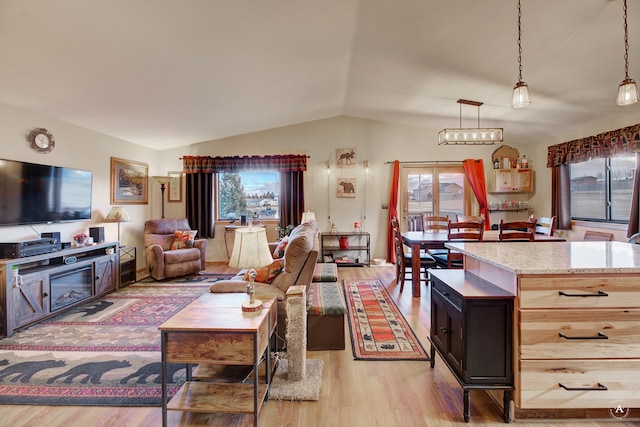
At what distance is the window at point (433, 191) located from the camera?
20.0ft

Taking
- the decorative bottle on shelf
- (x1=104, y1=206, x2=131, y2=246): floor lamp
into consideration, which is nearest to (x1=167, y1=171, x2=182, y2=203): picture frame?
(x1=104, y1=206, x2=131, y2=246): floor lamp

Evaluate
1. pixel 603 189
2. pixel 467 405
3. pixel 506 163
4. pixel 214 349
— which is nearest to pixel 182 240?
pixel 214 349

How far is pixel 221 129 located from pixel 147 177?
1.85 m

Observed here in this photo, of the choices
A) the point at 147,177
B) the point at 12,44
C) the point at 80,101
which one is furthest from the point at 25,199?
the point at 147,177

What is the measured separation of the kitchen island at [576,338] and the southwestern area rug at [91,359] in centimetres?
223

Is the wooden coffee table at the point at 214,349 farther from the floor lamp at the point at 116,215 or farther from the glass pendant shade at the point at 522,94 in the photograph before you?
the floor lamp at the point at 116,215

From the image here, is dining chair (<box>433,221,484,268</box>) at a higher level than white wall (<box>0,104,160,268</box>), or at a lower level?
lower

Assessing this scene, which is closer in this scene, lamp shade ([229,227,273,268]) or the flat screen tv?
lamp shade ([229,227,273,268])

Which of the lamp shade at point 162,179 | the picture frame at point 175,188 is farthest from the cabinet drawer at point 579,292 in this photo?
the picture frame at point 175,188

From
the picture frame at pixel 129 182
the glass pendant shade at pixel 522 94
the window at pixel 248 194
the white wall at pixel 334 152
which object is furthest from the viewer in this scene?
the window at pixel 248 194

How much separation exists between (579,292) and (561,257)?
0.30 metres

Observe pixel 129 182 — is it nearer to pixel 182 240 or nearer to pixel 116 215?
pixel 116 215

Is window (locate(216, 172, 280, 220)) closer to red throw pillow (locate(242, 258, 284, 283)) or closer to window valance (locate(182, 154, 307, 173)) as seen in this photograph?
window valance (locate(182, 154, 307, 173))

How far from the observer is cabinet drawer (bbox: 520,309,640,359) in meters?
1.59
